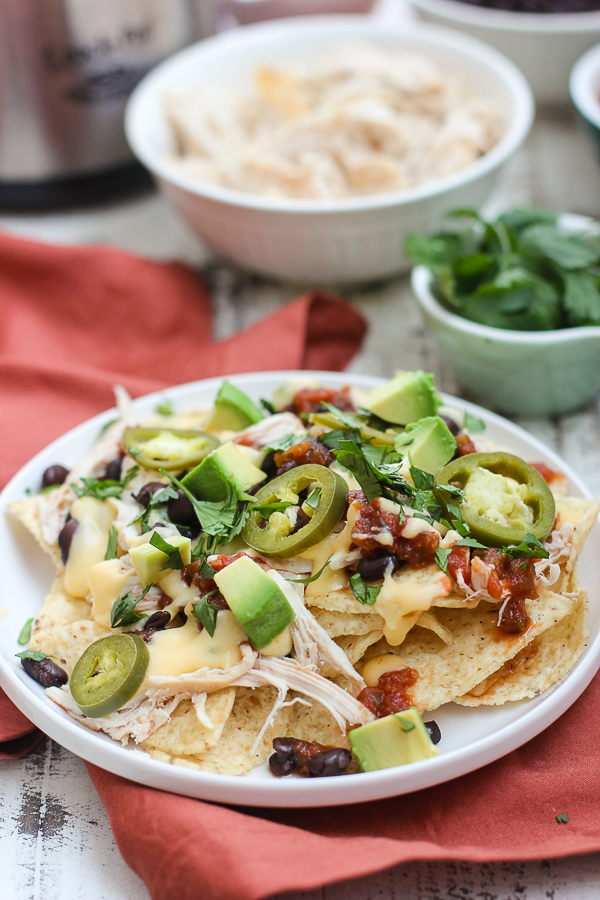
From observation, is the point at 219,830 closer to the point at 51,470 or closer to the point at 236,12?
the point at 51,470

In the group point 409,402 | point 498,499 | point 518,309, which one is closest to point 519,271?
point 518,309

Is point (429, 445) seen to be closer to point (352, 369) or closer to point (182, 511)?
point (182, 511)

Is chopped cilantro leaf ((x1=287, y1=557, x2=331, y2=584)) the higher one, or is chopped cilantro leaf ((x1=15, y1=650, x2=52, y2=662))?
chopped cilantro leaf ((x1=287, y1=557, x2=331, y2=584))

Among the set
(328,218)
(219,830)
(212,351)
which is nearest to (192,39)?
(328,218)

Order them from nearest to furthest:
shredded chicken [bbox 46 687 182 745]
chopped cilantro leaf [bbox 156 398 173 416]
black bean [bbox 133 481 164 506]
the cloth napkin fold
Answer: the cloth napkin fold, shredded chicken [bbox 46 687 182 745], black bean [bbox 133 481 164 506], chopped cilantro leaf [bbox 156 398 173 416]

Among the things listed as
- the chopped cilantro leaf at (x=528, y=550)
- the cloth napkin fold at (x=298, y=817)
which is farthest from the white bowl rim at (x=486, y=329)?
the cloth napkin fold at (x=298, y=817)

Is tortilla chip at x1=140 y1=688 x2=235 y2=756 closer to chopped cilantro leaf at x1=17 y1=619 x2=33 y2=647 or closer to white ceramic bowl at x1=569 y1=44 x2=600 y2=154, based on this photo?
chopped cilantro leaf at x1=17 y1=619 x2=33 y2=647

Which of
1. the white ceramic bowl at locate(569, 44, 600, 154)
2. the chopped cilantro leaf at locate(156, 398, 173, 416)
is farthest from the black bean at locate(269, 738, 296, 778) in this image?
the white ceramic bowl at locate(569, 44, 600, 154)
